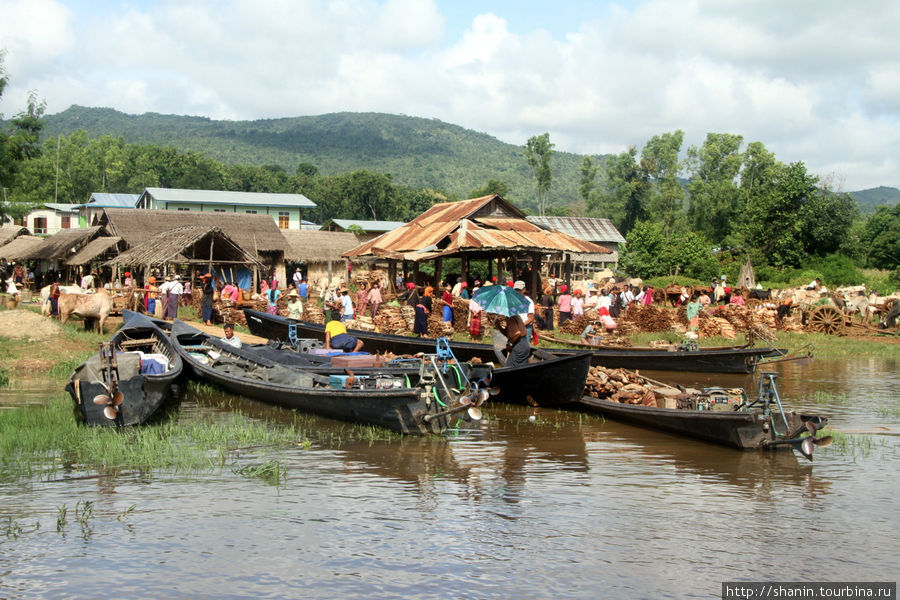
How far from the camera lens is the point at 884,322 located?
26.1 m

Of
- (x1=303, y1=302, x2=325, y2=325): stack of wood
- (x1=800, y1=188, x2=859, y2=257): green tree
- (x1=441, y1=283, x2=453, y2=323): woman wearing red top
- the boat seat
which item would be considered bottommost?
the boat seat

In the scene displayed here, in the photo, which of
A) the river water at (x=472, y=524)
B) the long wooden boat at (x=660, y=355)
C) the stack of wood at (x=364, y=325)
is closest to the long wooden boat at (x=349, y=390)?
the river water at (x=472, y=524)

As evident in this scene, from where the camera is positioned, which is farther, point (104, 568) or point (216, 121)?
point (216, 121)

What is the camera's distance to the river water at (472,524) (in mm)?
6453

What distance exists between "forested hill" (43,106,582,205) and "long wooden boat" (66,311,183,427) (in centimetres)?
11060

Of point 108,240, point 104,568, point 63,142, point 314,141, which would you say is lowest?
point 104,568

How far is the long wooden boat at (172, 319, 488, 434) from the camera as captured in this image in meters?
10.8

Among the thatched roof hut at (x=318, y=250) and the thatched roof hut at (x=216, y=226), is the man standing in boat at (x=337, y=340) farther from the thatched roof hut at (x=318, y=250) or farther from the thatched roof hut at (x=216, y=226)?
the thatched roof hut at (x=318, y=250)

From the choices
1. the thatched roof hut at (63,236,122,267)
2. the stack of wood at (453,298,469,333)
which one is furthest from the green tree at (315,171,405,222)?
the stack of wood at (453,298,469,333)

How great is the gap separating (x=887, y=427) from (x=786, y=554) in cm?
643

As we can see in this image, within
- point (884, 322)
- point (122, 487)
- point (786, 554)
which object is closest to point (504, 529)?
point (786, 554)

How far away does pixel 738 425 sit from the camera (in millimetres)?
10094

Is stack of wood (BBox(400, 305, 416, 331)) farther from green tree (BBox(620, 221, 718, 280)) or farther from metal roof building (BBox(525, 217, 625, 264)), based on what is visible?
metal roof building (BBox(525, 217, 625, 264))

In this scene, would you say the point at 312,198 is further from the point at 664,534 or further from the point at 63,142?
the point at 664,534
